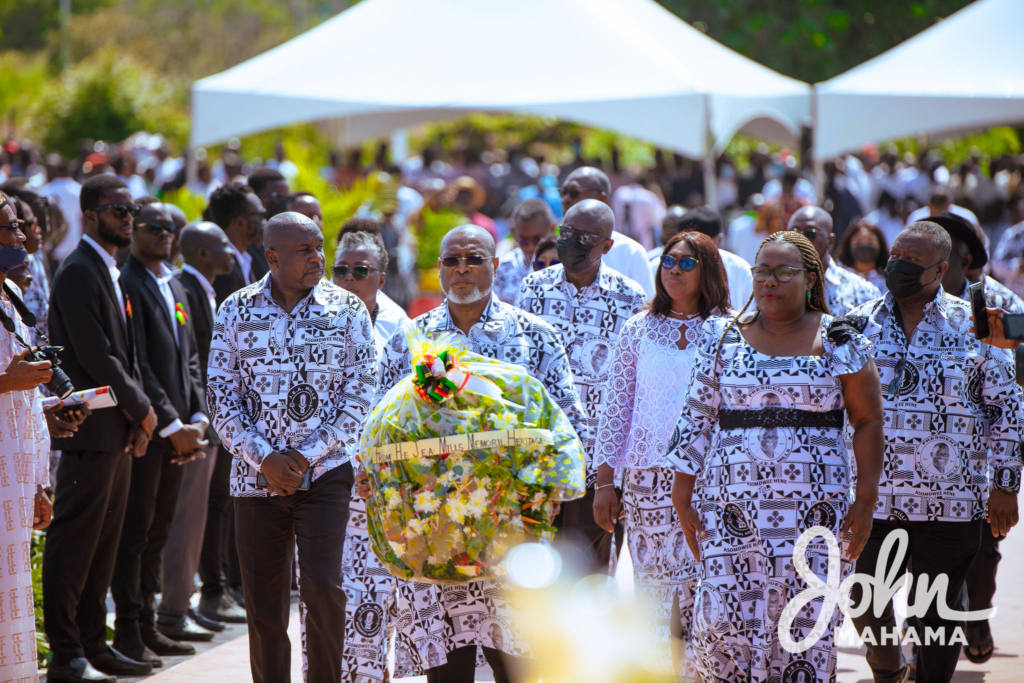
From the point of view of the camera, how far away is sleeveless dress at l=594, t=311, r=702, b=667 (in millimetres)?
5867

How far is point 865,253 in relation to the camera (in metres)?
8.78

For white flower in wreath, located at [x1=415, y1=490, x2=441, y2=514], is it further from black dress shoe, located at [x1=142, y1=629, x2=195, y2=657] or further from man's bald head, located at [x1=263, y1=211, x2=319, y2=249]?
black dress shoe, located at [x1=142, y1=629, x2=195, y2=657]

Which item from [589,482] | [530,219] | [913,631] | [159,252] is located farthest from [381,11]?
[913,631]

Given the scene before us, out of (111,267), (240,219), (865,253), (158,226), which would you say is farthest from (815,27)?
(111,267)

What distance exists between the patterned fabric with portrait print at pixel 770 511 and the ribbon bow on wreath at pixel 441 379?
1038 mm

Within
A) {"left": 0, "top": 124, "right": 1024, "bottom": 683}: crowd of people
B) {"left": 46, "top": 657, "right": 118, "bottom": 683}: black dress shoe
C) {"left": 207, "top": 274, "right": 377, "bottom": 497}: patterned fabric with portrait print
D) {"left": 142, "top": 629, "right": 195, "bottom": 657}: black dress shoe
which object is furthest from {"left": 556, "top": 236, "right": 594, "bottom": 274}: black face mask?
{"left": 46, "top": 657, "right": 118, "bottom": 683}: black dress shoe

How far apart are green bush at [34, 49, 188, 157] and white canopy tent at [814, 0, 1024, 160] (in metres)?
19.7

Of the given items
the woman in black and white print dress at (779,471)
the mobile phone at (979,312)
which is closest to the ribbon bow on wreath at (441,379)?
the woman in black and white print dress at (779,471)

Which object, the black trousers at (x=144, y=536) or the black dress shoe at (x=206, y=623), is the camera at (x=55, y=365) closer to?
the black trousers at (x=144, y=536)

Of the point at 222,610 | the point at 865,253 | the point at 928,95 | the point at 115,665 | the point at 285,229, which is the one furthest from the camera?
the point at 928,95

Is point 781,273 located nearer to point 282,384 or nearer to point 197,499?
point 282,384

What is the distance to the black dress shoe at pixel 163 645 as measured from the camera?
6758 mm

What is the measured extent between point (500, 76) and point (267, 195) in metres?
6.24

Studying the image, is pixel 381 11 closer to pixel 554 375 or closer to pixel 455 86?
pixel 455 86
